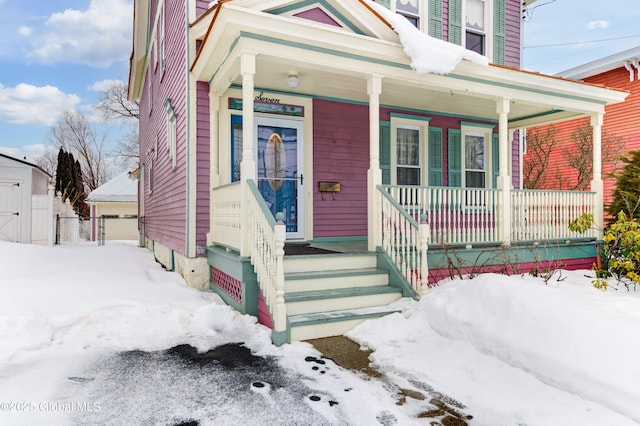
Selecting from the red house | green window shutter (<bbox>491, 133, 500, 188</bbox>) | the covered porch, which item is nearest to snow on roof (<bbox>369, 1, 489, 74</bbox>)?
the covered porch

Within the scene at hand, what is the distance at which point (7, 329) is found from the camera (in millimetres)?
3941

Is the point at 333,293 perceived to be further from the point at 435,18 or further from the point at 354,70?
the point at 435,18

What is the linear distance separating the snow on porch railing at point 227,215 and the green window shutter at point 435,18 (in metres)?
5.84

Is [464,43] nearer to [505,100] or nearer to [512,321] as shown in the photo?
[505,100]

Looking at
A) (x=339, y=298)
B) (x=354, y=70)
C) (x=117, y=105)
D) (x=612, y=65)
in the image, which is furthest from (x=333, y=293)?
(x=117, y=105)

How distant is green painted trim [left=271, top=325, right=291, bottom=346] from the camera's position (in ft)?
13.1

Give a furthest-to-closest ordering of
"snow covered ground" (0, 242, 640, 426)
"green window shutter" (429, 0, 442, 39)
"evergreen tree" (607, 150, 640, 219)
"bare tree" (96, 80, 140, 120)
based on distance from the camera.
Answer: "bare tree" (96, 80, 140, 120)
"green window shutter" (429, 0, 442, 39)
"evergreen tree" (607, 150, 640, 219)
"snow covered ground" (0, 242, 640, 426)

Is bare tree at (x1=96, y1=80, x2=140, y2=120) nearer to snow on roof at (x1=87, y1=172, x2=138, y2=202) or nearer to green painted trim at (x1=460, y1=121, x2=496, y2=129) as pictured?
snow on roof at (x1=87, y1=172, x2=138, y2=202)

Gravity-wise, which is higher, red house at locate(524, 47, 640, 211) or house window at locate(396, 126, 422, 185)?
red house at locate(524, 47, 640, 211)

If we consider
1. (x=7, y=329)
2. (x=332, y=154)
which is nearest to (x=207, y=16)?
(x=332, y=154)

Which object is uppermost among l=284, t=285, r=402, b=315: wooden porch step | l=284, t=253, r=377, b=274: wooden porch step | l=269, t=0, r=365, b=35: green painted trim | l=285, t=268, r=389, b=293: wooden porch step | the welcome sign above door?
l=269, t=0, r=365, b=35: green painted trim

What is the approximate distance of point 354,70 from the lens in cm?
561

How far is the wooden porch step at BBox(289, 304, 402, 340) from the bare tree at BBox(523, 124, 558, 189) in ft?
41.8

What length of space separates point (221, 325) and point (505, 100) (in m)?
5.73
